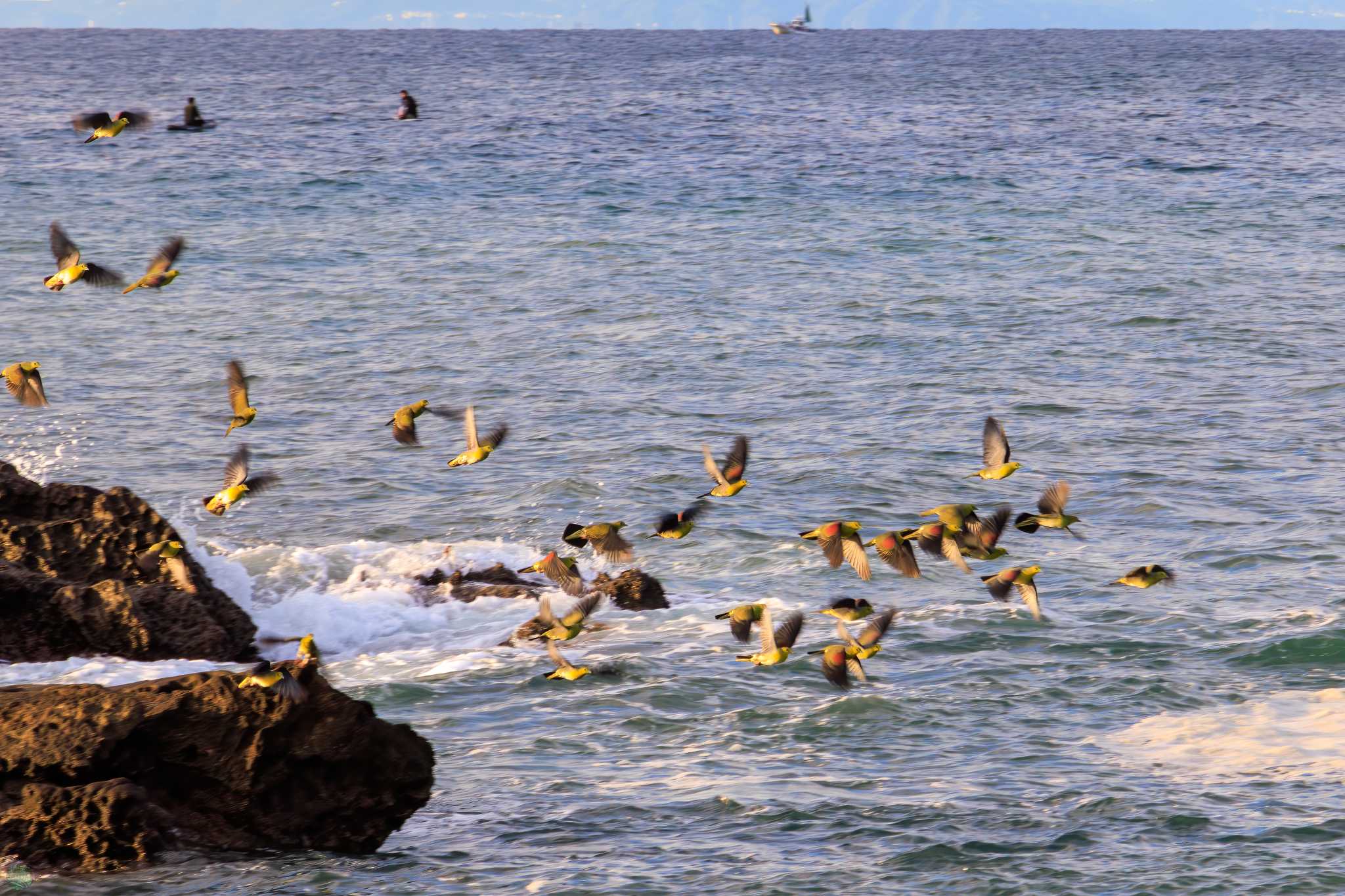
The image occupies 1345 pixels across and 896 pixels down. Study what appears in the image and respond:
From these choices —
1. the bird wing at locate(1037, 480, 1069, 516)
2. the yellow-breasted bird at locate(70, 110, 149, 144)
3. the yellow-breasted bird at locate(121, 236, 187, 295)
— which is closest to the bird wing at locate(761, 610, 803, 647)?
the bird wing at locate(1037, 480, 1069, 516)

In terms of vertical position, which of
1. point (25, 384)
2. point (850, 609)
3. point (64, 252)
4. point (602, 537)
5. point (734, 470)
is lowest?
point (850, 609)

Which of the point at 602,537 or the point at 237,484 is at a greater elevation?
the point at 237,484

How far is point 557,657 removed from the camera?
14211 millimetres

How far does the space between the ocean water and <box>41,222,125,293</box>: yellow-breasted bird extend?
10.6 ft

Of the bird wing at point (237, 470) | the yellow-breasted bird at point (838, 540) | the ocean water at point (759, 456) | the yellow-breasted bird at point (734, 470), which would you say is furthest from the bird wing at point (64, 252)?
the yellow-breasted bird at point (838, 540)

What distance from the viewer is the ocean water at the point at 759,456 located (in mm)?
12016

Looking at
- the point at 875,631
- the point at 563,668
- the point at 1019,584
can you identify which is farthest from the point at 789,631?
the point at 563,668

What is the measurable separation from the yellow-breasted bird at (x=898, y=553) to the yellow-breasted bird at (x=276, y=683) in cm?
437

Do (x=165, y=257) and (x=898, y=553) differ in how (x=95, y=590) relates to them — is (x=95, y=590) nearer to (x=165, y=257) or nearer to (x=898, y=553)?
(x=165, y=257)

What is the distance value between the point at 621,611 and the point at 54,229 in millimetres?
6629

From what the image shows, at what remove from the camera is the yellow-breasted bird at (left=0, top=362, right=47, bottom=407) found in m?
12.2

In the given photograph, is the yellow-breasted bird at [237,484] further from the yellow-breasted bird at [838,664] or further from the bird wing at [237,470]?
the yellow-breasted bird at [838,664]

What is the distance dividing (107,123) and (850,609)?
27.2 feet

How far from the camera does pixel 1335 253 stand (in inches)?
1485
